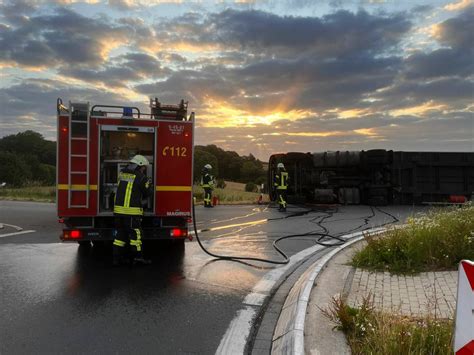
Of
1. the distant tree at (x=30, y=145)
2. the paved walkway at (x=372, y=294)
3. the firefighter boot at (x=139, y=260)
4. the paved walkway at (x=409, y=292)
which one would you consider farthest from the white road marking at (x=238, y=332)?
the distant tree at (x=30, y=145)

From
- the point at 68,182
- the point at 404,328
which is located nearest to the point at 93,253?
the point at 68,182

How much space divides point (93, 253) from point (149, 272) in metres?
1.94

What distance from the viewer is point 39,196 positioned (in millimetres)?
25312

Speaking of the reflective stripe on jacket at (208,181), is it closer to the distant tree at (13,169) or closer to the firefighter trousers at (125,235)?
the firefighter trousers at (125,235)

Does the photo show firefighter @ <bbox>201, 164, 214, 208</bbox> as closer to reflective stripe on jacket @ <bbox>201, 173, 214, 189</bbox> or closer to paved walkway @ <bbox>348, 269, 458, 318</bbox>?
reflective stripe on jacket @ <bbox>201, 173, 214, 189</bbox>

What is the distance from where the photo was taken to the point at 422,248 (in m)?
6.49

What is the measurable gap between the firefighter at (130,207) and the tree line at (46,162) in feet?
137

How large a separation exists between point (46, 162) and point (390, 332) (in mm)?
79868

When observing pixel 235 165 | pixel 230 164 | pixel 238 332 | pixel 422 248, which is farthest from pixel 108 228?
pixel 230 164

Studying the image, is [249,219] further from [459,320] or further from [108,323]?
[459,320]

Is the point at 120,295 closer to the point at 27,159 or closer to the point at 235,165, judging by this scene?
the point at 235,165

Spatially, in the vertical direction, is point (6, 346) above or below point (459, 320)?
below

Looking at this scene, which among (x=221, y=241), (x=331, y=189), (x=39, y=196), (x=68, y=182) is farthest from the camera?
(x=39, y=196)

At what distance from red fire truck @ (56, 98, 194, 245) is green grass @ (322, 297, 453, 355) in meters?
4.21
